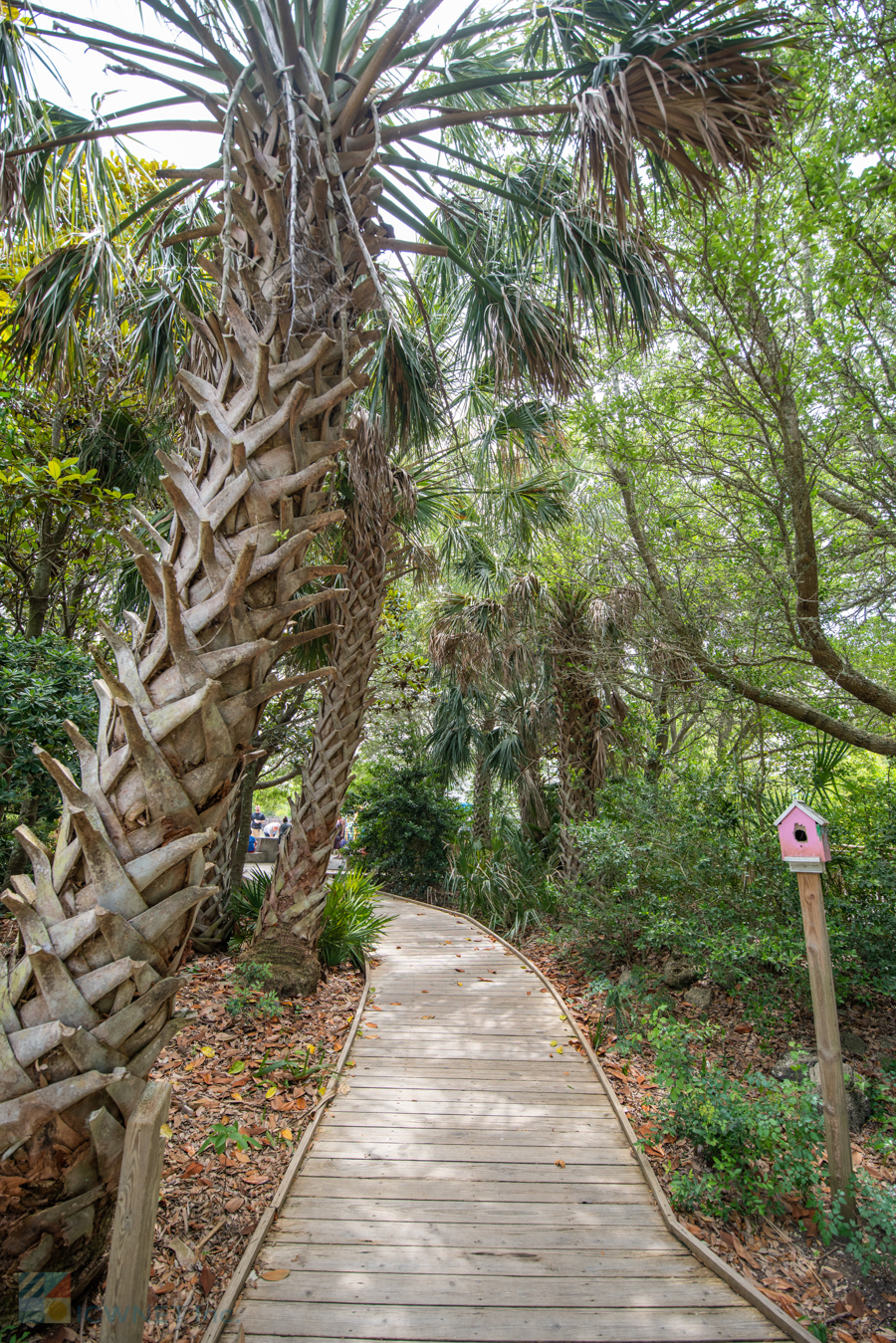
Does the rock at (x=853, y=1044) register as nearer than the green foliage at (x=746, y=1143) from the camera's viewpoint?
No

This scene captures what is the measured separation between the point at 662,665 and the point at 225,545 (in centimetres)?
490

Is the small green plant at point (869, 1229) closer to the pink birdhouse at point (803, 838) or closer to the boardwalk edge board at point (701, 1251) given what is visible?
the boardwalk edge board at point (701, 1251)

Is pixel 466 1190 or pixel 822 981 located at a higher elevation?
pixel 822 981

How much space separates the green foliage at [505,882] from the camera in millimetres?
9633

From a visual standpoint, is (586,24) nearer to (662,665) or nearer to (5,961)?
(662,665)

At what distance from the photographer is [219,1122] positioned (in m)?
3.70

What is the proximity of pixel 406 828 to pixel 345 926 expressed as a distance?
5.22 meters

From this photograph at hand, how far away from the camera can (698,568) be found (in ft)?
20.7

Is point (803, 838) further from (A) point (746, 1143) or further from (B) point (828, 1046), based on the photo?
(A) point (746, 1143)

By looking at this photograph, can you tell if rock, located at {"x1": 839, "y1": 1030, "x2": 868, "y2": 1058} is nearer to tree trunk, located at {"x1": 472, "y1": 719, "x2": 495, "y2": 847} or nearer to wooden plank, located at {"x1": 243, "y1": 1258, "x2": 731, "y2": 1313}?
wooden plank, located at {"x1": 243, "y1": 1258, "x2": 731, "y2": 1313}

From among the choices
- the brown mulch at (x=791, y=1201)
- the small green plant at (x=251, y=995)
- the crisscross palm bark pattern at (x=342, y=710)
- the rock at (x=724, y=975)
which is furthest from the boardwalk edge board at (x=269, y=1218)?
the rock at (x=724, y=975)

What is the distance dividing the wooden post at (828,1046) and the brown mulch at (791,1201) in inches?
11.4

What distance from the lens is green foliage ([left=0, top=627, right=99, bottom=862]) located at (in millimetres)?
4945

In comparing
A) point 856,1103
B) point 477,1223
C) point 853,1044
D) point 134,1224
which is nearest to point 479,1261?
point 477,1223
